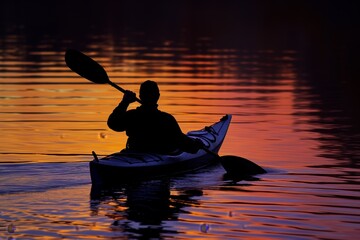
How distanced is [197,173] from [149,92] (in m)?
1.71

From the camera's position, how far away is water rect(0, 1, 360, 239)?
546 inches

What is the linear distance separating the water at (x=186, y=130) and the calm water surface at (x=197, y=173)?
2 cm

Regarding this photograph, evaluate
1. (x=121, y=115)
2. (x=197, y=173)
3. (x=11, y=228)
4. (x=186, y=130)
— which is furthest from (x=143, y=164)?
(x=186, y=130)

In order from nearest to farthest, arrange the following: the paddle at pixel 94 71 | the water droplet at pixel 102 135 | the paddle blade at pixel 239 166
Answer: the paddle blade at pixel 239 166
the paddle at pixel 94 71
the water droplet at pixel 102 135

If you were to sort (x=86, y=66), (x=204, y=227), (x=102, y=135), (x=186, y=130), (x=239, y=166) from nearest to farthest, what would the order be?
(x=204, y=227)
(x=239, y=166)
(x=86, y=66)
(x=102, y=135)
(x=186, y=130)

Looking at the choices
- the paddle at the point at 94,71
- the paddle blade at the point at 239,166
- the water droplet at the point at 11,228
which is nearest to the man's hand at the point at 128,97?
the paddle at the point at 94,71

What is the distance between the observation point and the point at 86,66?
60.6 ft

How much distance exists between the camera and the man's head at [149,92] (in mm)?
16938

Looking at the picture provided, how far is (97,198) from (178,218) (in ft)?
5.24

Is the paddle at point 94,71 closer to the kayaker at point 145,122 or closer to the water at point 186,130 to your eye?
the water at point 186,130

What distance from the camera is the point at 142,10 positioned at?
98.9m

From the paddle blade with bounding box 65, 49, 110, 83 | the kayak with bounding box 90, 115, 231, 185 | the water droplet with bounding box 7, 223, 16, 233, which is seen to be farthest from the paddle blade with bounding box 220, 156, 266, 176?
the water droplet with bounding box 7, 223, 16, 233

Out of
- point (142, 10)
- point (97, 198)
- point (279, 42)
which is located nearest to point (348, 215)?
point (97, 198)

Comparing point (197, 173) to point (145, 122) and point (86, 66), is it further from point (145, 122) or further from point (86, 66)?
point (86, 66)
